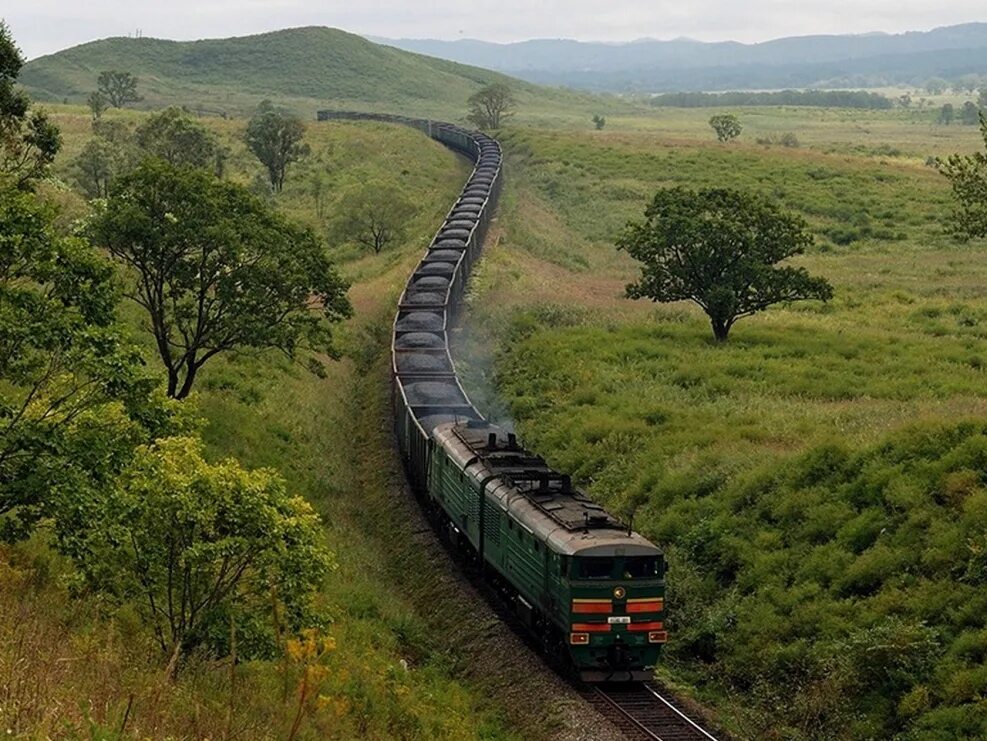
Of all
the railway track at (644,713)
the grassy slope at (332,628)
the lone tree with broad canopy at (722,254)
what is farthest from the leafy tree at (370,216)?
the railway track at (644,713)

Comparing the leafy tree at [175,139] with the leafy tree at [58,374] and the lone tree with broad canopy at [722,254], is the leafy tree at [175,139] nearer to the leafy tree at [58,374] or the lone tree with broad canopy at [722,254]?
the lone tree with broad canopy at [722,254]

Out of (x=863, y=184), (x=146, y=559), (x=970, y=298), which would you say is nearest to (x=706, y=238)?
(x=970, y=298)

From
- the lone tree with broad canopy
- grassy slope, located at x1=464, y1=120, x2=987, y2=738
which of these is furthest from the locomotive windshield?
the lone tree with broad canopy

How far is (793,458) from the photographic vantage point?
3058 centimetres

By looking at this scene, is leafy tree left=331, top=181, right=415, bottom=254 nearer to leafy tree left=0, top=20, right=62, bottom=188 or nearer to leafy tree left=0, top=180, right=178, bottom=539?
leafy tree left=0, top=20, right=62, bottom=188

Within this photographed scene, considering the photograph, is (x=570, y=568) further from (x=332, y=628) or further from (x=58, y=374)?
(x=58, y=374)

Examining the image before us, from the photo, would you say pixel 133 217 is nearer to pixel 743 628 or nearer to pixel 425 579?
pixel 425 579

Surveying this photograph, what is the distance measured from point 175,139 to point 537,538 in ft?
212

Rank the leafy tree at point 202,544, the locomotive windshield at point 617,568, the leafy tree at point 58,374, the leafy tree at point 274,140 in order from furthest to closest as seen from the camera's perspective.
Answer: the leafy tree at point 274,140 < the locomotive windshield at point 617,568 < the leafy tree at point 202,544 < the leafy tree at point 58,374

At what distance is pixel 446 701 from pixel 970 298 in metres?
43.4

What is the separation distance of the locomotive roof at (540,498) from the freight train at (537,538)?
3 centimetres

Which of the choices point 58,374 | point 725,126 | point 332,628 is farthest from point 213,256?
point 725,126

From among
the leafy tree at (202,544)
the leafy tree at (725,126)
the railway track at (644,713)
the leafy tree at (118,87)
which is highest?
the leafy tree at (118,87)

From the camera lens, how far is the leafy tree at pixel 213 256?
33750 millimetres
